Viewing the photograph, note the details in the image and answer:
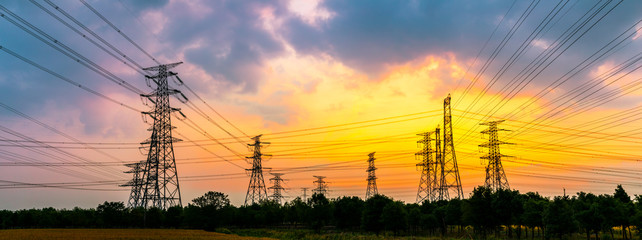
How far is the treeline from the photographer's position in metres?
75.2

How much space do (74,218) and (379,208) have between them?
93967 millimetres

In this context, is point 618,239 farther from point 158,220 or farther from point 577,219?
point 158,220

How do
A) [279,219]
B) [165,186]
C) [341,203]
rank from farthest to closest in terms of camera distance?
[279,219] → [341,203] → [165,186]

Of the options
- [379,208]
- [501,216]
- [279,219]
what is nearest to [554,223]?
[501,216]

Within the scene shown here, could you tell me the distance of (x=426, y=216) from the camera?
107000mm

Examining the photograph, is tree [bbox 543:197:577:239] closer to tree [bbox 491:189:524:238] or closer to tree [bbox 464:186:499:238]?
tree [bbox 491:189:524:238]

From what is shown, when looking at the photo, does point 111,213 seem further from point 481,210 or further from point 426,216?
point 481,210

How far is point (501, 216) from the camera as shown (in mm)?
74250

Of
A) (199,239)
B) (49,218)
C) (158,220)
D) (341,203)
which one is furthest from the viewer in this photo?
(49,218)

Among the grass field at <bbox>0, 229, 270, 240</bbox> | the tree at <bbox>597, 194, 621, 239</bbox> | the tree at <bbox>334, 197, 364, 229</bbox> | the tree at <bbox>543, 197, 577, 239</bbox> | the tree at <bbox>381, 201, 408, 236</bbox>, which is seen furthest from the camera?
the tree at <bbox>334, 197, 364, 229</bbox>

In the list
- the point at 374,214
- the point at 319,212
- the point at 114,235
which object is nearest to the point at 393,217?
the point at 374,214

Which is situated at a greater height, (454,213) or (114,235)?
(454,213)

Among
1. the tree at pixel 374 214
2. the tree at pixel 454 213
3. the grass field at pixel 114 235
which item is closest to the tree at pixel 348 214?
the tree at pixel 374 214

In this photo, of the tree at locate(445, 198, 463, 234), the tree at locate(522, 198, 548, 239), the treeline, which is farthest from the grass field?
the tree at locate(522, 198, 548, 239)
